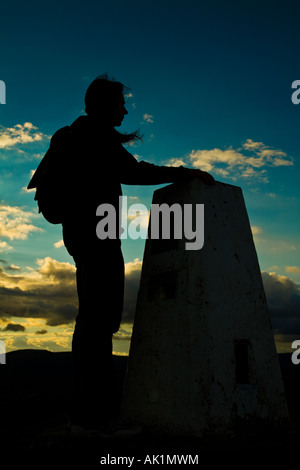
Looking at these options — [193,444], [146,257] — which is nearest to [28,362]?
[146,257]

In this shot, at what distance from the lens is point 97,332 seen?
309cm

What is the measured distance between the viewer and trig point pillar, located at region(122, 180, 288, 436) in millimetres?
3037

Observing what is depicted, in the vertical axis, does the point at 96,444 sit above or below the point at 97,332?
below

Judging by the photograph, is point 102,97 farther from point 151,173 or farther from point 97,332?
point 97,332

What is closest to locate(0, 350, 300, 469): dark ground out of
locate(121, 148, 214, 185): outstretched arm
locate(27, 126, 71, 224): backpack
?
locate(27, 126, 71, 224): backpack

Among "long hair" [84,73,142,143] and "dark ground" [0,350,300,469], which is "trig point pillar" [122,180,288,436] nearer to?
"dark ground" [0,350,300,469]

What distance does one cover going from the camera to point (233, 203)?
147 inches

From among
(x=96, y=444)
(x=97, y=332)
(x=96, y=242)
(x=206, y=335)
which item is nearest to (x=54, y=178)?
(x=96, y=242)

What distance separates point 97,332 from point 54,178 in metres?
1.19

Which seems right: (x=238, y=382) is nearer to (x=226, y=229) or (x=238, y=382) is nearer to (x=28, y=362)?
(x=226, y=229)

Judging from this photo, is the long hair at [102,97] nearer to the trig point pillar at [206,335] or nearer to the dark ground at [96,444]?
the trig point pillar at [206,335]

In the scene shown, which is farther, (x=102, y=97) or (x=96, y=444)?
(x=102, y=97)
